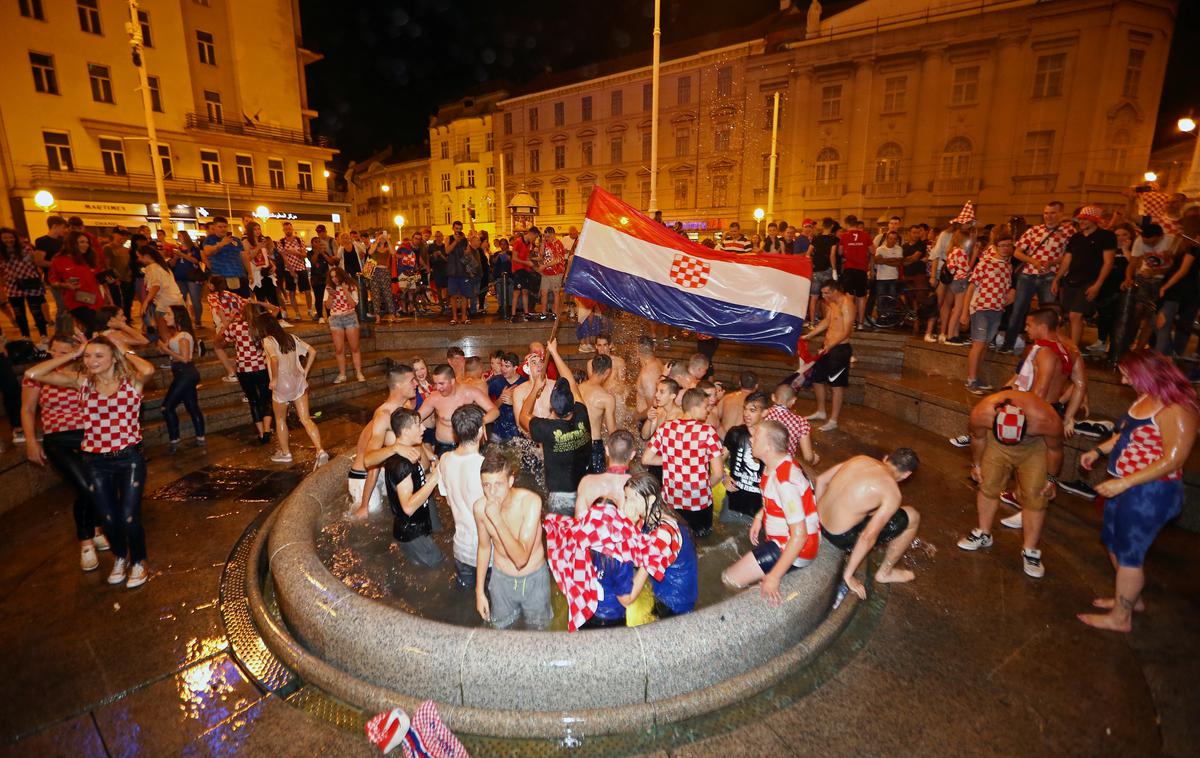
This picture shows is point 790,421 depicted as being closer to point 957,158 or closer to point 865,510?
point 865,510

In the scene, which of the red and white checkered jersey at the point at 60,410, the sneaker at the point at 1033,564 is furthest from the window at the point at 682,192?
the red and white checkered jersey at the point at 60,410

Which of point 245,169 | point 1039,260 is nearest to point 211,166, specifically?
point 245,169

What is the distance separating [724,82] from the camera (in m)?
36.3

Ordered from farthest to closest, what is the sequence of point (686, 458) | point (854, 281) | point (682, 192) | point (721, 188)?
point (682, 192) < point (721, 188) < point (854, 281) < point (686, 458)

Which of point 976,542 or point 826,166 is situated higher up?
point 826,166

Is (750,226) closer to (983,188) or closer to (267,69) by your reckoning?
(983,188)

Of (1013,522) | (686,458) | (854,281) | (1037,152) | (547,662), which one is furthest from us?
(1037,152)

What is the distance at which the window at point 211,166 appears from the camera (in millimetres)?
31469

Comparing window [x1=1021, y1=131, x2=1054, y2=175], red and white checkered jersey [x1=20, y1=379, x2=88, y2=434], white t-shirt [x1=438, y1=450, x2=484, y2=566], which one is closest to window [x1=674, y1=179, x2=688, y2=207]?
window [x1=1021, y1=131, x2=1054, y2=175]

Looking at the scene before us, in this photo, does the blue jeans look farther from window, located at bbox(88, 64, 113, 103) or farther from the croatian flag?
window, located at bbox(88, 64, 113, 103)

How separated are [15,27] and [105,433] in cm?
3267

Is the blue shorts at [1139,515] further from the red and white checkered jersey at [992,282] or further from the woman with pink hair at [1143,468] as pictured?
the red and white checkered jersey at [992,282]

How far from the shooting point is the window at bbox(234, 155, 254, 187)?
33.1m

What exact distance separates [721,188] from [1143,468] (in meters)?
36.2
